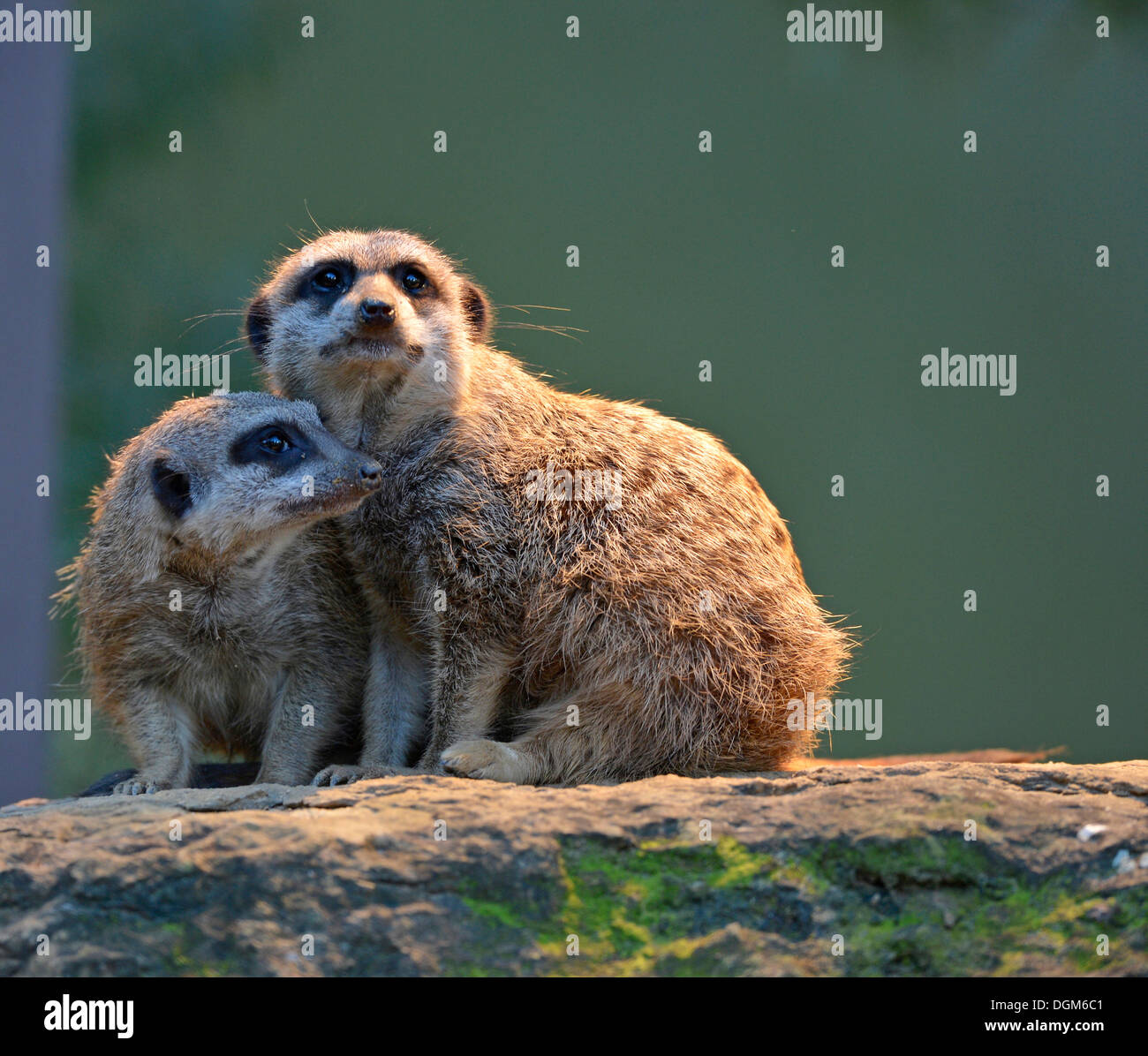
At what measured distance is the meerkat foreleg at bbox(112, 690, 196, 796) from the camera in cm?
318

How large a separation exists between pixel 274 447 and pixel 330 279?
56cm

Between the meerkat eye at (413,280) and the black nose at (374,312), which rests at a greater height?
the meerkat eye at (413,280)

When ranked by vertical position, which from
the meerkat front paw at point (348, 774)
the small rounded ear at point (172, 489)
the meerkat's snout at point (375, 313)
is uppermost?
the meerkat's snout at point (375, 313)

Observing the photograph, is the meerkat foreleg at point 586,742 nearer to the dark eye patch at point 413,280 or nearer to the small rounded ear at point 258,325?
the dark eye patch at point 413,280

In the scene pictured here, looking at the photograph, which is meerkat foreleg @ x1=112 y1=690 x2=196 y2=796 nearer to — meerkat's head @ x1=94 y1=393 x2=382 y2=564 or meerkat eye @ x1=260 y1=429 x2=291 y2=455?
meerkat's head @ x1=94 y1=393 x2=382 y2=564

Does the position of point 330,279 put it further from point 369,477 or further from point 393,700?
point 393,700

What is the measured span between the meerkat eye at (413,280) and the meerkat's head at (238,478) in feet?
1.55

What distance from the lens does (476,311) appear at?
3.70 metres

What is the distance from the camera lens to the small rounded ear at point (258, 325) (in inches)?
139

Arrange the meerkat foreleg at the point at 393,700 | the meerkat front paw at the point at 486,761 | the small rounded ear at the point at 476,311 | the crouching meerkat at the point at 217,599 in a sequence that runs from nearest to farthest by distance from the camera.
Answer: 1. the meerkat front paw at the point at 486,761
2. the crouching meerkat at the point at 217,599
3. the meerkat foreleg at the point at 393,700
4. the small rounded ear at the point at 476,311

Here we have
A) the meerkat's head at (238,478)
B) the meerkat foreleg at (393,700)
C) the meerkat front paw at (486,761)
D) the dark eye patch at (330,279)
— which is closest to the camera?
the meerkat front paw at (486,761)

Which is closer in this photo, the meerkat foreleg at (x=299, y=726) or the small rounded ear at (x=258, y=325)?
the meerkat foreleg at (x=299, y=726)

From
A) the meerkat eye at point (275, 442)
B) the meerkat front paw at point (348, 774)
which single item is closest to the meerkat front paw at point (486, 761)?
the meerkat front paw at point (348, 774)
